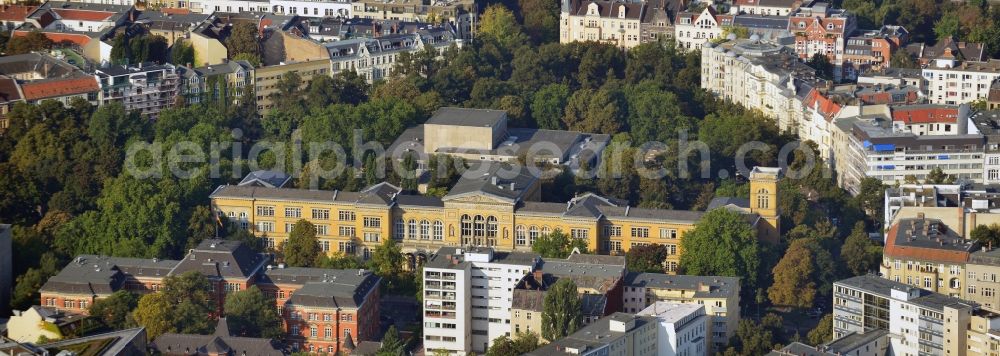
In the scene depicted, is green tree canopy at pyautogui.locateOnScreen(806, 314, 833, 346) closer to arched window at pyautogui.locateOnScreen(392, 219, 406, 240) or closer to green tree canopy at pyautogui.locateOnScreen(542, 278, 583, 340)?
green tree canopy at pyautogui.locateOnScreen(542, 278, 583, 340)

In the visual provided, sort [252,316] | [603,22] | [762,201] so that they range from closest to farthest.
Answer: [252,316] < [762,201] < [603,22]

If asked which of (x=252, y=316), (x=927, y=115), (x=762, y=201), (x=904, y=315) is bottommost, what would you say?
(x=252, y=316)

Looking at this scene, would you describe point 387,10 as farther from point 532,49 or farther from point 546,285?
point 546,285

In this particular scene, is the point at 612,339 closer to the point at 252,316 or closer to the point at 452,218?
the point at 252,316

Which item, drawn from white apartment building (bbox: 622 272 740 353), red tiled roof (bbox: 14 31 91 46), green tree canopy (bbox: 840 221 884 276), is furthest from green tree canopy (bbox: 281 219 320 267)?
red tiled roof (bbox: 14 31 91 46)

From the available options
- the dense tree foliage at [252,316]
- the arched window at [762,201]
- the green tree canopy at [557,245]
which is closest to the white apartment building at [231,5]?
the green tree canopy at [557,245]

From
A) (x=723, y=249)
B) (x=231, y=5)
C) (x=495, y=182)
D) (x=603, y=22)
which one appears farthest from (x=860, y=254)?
(x=231, y=5)

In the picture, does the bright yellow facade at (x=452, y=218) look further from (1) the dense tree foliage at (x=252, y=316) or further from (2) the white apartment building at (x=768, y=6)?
(2) the white apartment building at (x=768, y=6)
